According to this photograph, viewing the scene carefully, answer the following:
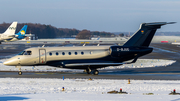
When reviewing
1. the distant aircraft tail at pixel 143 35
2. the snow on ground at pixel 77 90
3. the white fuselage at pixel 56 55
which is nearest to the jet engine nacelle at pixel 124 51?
the white fuselage at pixel 56 55

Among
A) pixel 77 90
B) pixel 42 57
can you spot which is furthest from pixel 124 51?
pixel 77 90

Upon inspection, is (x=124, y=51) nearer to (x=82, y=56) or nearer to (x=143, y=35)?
(x=143, y=35)

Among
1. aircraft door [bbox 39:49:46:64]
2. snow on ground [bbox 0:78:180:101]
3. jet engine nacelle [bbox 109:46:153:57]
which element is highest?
jet engine nacelle [bbox 109:46:153:57]

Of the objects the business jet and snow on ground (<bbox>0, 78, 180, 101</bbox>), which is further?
the business jet

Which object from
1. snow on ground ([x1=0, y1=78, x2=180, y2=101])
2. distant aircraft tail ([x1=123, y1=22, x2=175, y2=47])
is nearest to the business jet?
distant aircraft tail ([x1=123, y1=22, x2=175, y2=47])

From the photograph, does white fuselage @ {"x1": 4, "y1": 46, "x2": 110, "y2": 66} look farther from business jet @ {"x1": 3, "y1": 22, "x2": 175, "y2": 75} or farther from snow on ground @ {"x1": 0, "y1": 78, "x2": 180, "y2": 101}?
snow on ground @ {"x1": 0, "y1": 78, "x2": 180, "y2": 101}

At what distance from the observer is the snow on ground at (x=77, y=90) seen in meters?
15.9

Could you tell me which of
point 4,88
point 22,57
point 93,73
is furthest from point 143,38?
point 4,88

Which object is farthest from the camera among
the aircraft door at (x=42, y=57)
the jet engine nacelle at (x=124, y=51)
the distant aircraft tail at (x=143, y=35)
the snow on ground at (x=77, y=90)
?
the distant aircraft tail at (x=143, y=35)

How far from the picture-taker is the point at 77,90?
18.6 metres

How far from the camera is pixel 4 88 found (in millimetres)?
19234

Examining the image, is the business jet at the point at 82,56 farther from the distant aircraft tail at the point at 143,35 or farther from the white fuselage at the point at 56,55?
the distant aircraft tail at the point at 143,35

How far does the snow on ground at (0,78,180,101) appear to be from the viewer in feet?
52.3

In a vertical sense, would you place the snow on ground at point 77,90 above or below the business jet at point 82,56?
below
